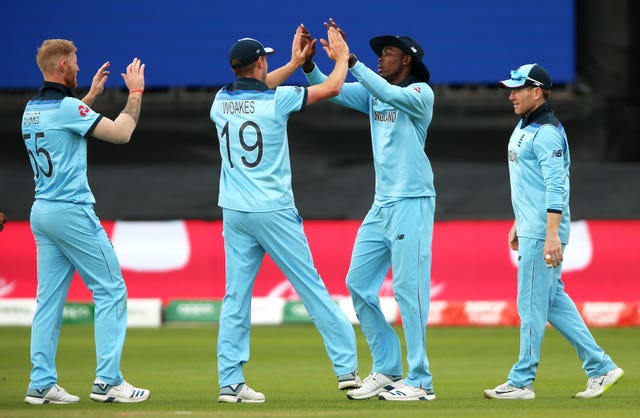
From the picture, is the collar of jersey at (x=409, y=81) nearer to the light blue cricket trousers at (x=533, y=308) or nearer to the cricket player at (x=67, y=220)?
the light blue cricket trousers at (x=533, y=308)

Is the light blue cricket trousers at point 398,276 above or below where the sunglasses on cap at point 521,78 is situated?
below

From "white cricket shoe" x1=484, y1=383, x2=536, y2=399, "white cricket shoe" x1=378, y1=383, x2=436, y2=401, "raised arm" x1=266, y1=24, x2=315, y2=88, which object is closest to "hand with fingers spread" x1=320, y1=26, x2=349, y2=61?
"raised arm" x1=266, y1=24, x2=315, y2=88

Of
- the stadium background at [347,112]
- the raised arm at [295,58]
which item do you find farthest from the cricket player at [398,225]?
the stadium background at [347,112]

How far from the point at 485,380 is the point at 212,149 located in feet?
22.7

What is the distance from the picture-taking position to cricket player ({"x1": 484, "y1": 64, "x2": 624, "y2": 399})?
332 inches

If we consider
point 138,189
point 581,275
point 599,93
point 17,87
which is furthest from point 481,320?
point 17,87

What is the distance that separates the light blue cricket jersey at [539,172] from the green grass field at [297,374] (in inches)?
45.2

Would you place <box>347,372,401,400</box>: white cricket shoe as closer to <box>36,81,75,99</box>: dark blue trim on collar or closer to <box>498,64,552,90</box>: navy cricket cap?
<box>498,64,552,90</box>: navy cricket cap

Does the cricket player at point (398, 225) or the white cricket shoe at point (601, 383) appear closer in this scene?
the cricket player at point (398, 225)

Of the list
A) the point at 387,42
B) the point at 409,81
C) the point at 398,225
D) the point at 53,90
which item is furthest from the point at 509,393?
the point at 53,90

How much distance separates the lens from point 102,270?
27.6 feet

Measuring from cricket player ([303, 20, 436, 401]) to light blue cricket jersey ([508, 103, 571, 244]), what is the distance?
577 mm

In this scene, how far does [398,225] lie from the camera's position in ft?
28.1

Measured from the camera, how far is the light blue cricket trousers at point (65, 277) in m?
8.34
